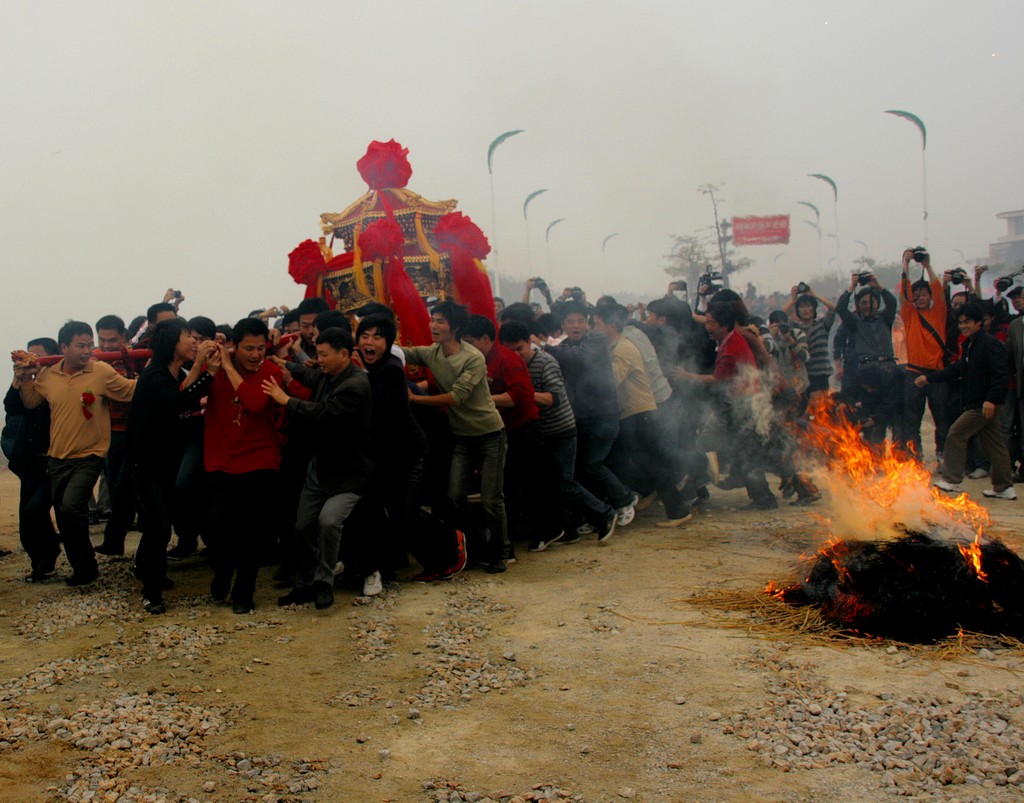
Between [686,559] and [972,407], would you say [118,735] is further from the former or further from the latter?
[972,407]

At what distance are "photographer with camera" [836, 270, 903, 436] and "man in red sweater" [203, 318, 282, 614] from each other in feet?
22.7

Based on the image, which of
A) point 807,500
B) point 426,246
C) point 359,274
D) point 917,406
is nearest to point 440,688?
point 359,274

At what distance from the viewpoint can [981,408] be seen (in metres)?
8.48

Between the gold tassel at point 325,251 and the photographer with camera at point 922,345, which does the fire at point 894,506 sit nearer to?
the photographer with camera at point 922,345

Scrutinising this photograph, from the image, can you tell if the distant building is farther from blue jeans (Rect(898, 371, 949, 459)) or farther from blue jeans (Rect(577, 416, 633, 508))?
blue jeans (Rect(577, 416, 633, 508))

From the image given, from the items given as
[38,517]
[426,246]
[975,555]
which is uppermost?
[426,246]

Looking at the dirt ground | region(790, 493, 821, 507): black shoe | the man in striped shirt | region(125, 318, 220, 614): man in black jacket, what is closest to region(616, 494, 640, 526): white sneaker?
the man in striped shirt

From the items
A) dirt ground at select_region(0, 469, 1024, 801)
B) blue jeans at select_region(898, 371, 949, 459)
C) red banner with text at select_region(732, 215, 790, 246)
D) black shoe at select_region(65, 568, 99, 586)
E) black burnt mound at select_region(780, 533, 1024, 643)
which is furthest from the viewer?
red banner with text at select_region(732, 215, 790, 246)

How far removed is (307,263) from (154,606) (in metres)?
4.04

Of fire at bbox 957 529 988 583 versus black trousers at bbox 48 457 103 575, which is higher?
black trousers at bbox 48 457 103 575

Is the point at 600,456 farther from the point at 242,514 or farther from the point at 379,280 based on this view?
the point at 242,514

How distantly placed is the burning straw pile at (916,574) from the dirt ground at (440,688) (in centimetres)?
24

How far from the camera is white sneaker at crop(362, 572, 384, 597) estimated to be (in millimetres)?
6082

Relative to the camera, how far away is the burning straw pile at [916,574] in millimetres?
4809
